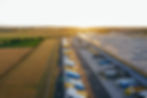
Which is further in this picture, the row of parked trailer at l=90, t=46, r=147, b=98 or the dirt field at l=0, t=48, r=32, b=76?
the dirt field at l=0, t=48, r=32, b=76

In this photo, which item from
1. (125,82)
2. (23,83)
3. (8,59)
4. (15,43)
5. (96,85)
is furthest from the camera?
(15,43)

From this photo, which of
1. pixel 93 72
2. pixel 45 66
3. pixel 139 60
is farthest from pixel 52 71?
pixel 139 60

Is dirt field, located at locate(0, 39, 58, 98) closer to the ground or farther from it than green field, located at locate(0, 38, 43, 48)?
farther from it

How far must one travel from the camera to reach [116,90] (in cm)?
1471

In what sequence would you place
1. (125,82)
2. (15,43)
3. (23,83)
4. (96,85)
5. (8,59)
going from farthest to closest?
1. (15,43)
2. (8,59)
3. (96,85)
4. (125,82)
5. (23,83)

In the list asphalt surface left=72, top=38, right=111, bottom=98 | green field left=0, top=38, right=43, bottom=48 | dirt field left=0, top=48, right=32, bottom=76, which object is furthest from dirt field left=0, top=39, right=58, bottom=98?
green field left=0, top=38, right=43, bottom=48

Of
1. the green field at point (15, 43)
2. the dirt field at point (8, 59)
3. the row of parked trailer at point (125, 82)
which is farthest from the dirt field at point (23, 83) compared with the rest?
the green field at point (15, 43)

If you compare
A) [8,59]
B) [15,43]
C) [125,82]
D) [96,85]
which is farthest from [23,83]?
[15,43]

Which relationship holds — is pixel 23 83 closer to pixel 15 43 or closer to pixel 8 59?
pixel 8 59

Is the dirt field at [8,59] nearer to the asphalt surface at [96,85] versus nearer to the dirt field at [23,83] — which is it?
the dirt field at [23,83]

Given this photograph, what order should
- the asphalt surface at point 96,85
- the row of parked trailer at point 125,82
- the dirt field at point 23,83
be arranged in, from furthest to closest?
Result: 1. the asphalt surface at point 96,85
2. the row of parked trailer at point 125,82
3. the dirt field at point 23,83

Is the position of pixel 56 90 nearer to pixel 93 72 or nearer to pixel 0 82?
pixel 0 82

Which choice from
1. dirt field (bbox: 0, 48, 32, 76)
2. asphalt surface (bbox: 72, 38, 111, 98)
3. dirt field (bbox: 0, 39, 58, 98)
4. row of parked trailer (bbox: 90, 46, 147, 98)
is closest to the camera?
dirt field (bbox: 0, 39, 58, 98)

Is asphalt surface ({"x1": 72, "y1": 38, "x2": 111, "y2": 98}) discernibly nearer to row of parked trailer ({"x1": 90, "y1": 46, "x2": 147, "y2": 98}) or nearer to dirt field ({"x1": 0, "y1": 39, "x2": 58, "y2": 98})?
row of parked trailer ({"x1": 90, "y1": 46, "x2": 147, "y2": 98})
